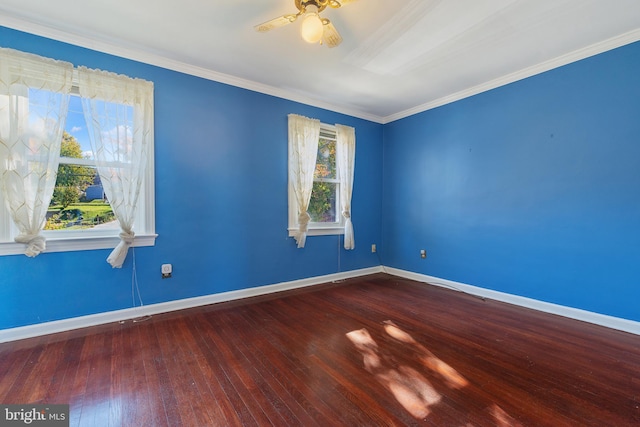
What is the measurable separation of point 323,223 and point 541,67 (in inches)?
126

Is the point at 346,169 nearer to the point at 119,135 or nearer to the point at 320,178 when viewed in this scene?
the point at 320,178

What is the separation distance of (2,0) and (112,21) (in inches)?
27.5

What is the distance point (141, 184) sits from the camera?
9.20 feet

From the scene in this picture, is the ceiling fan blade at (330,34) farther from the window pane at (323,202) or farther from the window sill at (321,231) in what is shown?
the window sill at (321,231)

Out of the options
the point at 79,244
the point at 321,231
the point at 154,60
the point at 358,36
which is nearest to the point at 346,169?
the point at 321,231

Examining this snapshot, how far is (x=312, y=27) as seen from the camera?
189 centimetres

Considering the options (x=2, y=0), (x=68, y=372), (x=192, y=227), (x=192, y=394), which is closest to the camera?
(x=192, y=394)

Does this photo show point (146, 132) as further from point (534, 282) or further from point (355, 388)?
point (534, 282)

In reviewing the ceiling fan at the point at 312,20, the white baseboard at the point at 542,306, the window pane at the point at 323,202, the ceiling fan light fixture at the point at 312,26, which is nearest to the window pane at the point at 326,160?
the window pane at the point at 323,202

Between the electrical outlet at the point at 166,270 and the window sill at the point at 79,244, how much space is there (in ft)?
0.92

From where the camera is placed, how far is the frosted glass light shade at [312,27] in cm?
186

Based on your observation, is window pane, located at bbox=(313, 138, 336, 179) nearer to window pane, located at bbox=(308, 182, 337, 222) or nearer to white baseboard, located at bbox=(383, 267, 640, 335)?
window pane, located at bbox=(308, 182, 337, 222)

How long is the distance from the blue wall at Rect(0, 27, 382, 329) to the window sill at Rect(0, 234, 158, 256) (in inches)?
2.2

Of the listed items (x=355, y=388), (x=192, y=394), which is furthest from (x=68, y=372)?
(x=355, y=388)
